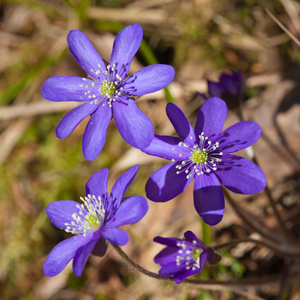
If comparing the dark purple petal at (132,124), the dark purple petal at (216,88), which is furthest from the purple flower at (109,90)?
the dark purple petal at (216,88)

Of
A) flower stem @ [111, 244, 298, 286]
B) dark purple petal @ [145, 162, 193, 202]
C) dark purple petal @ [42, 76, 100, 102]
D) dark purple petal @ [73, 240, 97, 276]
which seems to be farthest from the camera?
dark purple petal @ [42, 76, 100, 102]

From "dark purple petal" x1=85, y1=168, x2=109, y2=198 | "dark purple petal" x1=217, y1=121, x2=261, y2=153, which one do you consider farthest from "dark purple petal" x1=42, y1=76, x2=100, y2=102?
"dark purple petal" x1=217, y1=121, x2=261, y2=153

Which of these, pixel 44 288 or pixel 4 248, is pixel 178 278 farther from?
pixel 4 248

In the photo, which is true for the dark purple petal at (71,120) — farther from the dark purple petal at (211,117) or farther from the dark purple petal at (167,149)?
the dark purple petal at (211,117)

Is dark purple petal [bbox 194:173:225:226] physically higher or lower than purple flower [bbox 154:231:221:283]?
higher

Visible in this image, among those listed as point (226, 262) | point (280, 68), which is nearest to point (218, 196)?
point (226, 262)

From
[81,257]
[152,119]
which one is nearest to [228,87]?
[81,257]

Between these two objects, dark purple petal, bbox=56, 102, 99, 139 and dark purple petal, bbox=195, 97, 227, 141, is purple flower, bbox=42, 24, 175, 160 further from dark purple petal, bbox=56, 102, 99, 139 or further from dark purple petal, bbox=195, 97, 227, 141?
dark purple petal, bbox=195, 97, 227, 141
